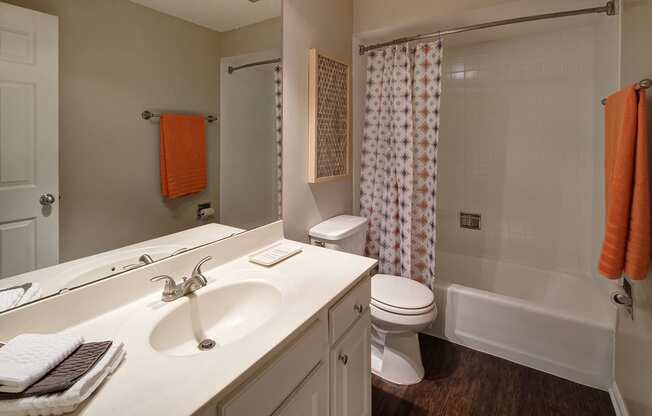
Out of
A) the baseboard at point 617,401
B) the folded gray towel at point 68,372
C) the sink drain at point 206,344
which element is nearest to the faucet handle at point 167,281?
the sink drain at point 206,344

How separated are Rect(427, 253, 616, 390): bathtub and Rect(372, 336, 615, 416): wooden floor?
0.08 meters

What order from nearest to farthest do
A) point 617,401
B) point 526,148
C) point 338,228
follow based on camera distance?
1. point 617,401
2. point 338,228
3. point 526,148

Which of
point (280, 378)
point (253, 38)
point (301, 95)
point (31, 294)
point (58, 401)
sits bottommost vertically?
point (280, 378)

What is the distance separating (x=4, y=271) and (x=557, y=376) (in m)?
2.48

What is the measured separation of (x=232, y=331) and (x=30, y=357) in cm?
57

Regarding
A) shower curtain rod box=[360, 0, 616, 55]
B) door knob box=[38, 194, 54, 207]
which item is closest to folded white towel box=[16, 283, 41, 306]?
door knob box=[38, 194, 54, 207]

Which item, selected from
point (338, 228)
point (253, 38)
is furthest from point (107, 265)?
point (338, 228)

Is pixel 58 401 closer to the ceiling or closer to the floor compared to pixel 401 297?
closer to the ceiling

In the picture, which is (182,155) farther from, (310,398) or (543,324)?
(543,324)

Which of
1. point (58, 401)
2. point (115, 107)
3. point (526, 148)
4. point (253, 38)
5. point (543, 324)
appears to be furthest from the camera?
point (526, 148)

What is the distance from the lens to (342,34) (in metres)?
2.20

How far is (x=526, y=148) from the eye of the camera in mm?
2580

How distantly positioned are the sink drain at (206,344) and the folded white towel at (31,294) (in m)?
0.45

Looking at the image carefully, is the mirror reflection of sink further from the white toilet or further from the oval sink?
the white toilet
